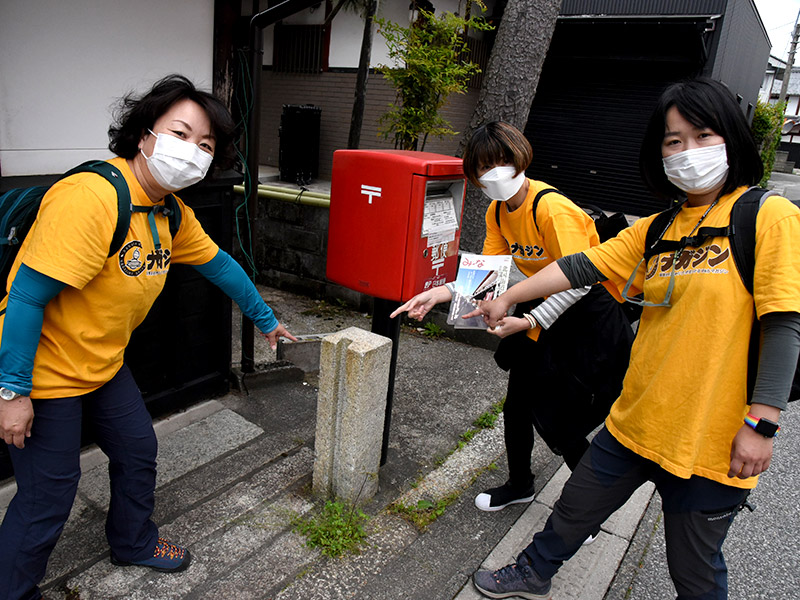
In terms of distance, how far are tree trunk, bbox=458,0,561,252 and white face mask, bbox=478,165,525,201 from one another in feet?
10.4

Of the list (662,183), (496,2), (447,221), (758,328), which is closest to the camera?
(758,328)

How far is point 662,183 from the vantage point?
1.99 m

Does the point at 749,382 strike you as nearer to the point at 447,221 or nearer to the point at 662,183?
the point at 662,183

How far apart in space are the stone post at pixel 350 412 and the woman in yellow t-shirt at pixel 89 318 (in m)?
0.78

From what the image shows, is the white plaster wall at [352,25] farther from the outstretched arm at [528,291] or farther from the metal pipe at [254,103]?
the outstretched arm at [528,291]

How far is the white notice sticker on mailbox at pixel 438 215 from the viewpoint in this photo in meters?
2.73

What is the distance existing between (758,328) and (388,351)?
1515 mm

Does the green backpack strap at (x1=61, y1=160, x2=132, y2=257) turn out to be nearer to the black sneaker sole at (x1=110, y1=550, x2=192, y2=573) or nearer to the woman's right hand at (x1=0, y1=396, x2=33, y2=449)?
the woman's right hand at (x1=0, y1=396, x2=33, y2=449)

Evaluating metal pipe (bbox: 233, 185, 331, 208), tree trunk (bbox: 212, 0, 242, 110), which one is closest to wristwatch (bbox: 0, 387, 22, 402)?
tree trunk (bbox: 212, 0, 242, 110)

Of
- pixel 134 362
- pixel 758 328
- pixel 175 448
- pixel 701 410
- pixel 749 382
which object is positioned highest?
pixel 758 328

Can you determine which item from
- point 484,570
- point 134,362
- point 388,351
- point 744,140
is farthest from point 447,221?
point 134,362

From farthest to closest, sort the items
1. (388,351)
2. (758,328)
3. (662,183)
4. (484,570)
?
(388,351) < (484,570) < (662,183) < (758,328)

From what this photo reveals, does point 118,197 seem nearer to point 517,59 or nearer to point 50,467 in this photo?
point 50,467

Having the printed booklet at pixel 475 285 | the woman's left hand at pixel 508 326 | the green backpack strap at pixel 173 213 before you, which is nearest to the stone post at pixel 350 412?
the printed booklet at pixel 475 285
